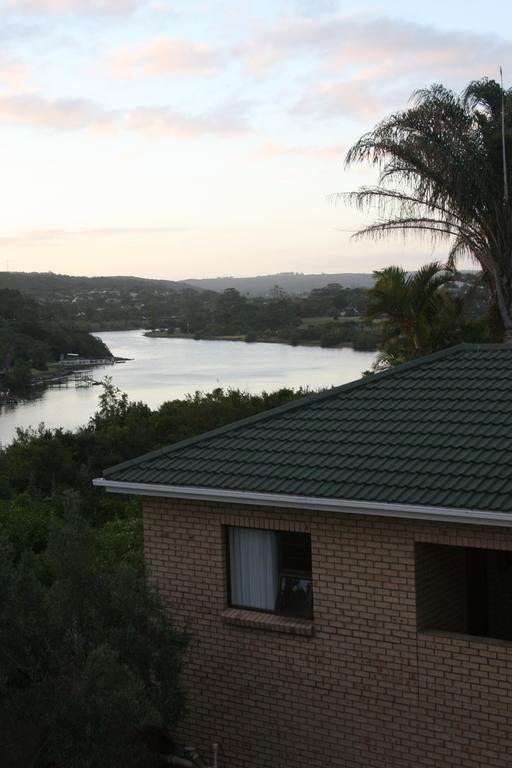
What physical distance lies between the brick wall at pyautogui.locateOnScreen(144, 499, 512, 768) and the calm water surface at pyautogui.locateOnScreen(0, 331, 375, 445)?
5748 centimetres

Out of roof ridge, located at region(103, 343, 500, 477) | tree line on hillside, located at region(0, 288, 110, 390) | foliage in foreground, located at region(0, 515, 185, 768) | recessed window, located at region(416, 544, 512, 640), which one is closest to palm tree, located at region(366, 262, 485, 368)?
roof ridge, located at region(103, 343, 500, 477)

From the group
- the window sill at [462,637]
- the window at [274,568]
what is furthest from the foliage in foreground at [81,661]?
the window sill at [462,637]

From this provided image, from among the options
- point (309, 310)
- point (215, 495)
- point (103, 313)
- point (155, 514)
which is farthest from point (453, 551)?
point (103, 313)

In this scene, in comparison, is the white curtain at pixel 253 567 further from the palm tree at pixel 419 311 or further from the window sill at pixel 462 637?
the palm tree at pixel 419 311

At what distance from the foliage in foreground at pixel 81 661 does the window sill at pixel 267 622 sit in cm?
83

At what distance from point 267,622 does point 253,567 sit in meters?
0.61

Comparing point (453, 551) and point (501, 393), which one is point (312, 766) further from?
point (501, 393)

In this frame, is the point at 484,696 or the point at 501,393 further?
the point at 501,393

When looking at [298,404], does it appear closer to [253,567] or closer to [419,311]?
[253,567]

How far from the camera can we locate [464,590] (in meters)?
10.3

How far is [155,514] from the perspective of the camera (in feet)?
36.5

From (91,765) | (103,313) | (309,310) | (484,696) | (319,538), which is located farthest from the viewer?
(103,313)

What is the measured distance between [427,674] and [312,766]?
1700 mm

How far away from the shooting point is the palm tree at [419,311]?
1004 inches
